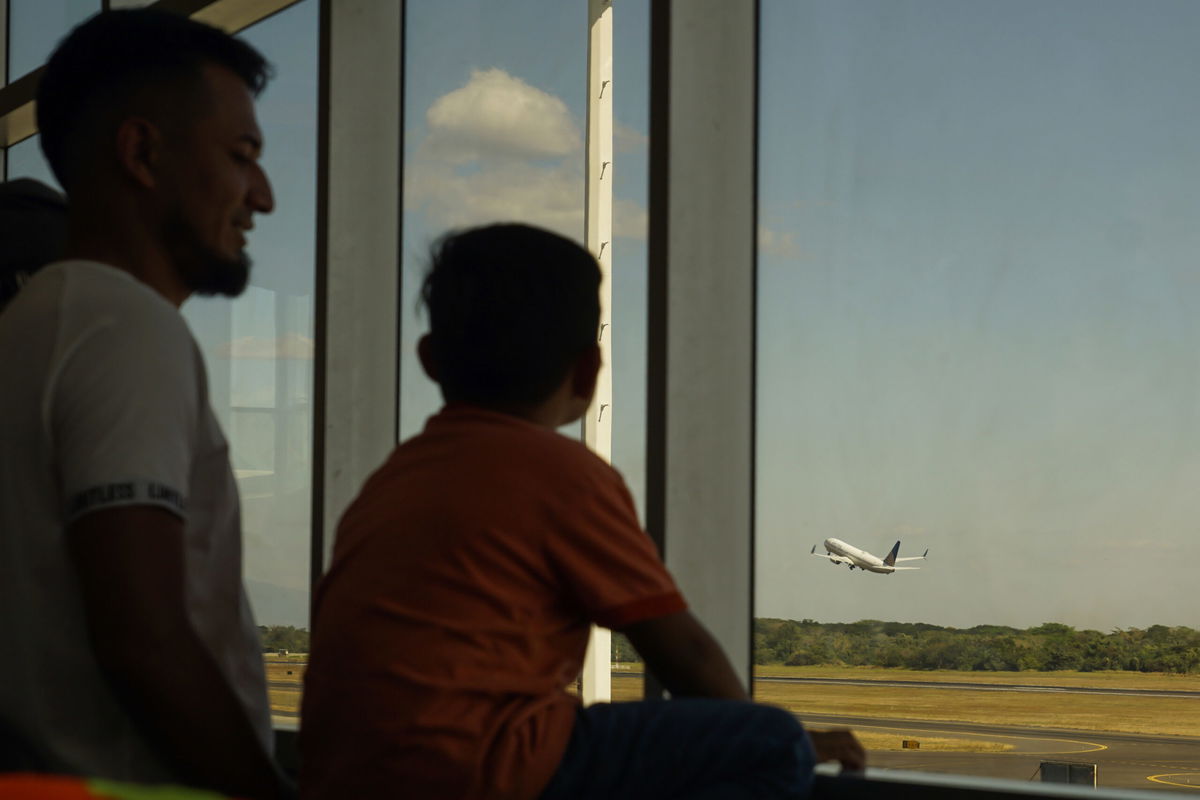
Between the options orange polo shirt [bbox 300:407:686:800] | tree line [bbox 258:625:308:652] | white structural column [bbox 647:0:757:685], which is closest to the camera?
orange polo shirt [bbox 300:407:686:800]

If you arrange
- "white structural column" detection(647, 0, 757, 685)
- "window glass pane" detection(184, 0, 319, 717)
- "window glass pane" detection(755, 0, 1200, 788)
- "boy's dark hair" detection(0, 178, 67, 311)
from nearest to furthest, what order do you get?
"boy's dark hair" detection(0, 178, 67, 311) < "white structural column" detection(647, 0, 757, 685) < "window glass pane" detection(755, 0, 1200, 788) < "window glass pane" detection(184, 0, 319, 717)

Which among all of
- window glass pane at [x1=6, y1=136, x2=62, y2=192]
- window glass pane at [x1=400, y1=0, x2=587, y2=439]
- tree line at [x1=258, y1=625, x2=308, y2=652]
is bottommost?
tree line at [x1=258, y1=625, x2=308, y2=652]

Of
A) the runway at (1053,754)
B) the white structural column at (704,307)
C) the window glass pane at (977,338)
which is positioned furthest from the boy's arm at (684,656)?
the runway at (1053,754)

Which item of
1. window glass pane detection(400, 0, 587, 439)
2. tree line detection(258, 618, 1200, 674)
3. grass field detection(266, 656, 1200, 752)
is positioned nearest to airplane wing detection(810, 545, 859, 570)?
tree line detection(258, 618, 1200, 674)

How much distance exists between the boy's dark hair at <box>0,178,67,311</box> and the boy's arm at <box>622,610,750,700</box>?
2.71 ft

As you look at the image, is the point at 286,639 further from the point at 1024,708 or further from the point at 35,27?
the point at 1024,708

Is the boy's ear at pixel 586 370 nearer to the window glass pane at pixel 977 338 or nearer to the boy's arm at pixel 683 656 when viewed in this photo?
the boy's arm at pixel 683 656

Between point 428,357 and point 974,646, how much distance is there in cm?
158

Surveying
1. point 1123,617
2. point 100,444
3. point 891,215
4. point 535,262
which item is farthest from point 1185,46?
point 100,444

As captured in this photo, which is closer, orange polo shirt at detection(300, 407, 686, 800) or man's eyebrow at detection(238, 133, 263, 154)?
orange polo shirt at detection(300, 407, 686, 800)

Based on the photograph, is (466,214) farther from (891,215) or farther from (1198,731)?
(1198,731)

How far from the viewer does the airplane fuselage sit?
75.8 inches

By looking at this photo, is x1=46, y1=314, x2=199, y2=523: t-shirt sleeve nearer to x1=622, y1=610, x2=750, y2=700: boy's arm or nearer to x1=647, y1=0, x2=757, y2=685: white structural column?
x1=622, y1=610, x2=750, y2=700: boy's arm

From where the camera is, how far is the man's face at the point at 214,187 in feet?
3.16
